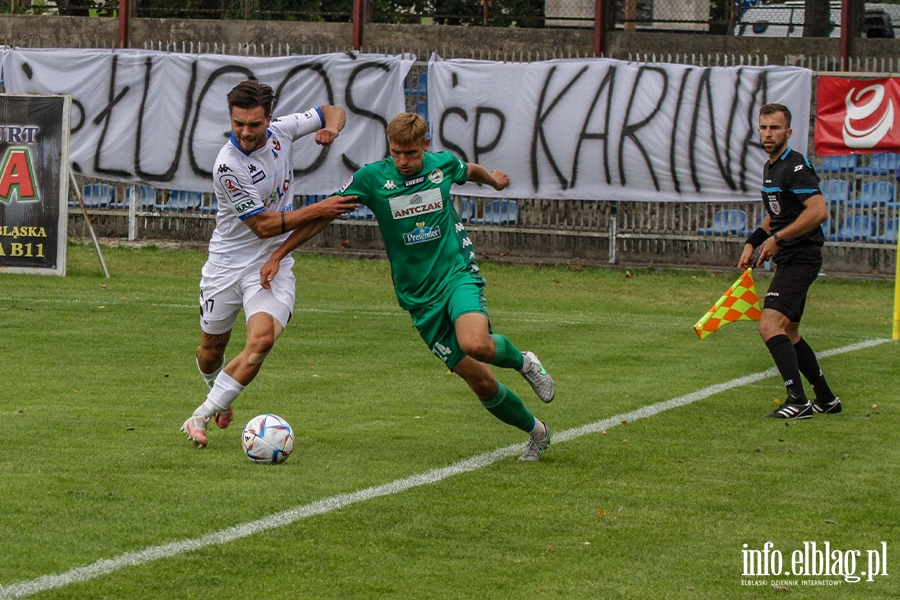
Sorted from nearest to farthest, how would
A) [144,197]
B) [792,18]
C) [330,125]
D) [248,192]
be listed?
[248,192] < [330,125] < [144,197] < [792,18]

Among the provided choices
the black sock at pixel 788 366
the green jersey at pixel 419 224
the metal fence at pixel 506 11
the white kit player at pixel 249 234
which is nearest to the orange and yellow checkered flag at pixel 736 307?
the black sock at pixel 788 366

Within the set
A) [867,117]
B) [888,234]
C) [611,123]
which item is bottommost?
[888,234]

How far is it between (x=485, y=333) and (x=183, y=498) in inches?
69.9

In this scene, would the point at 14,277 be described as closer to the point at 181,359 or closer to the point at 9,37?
the point at 181,359

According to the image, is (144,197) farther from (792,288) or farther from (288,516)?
(288,516)

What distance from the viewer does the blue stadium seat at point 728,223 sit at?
1878 centimetres

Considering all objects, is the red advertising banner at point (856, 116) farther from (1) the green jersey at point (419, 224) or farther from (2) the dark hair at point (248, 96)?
(2) the dark hair at point (248, 96)

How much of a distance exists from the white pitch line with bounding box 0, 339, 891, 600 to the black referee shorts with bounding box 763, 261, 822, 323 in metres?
0.99

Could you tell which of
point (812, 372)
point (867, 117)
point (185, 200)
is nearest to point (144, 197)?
point (185, 200)

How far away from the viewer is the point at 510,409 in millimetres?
7094

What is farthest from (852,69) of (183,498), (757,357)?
(183,498)

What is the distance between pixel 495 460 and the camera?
7.11 m

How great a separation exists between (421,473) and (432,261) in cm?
116

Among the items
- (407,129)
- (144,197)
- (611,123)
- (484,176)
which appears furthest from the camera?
(144,197)
